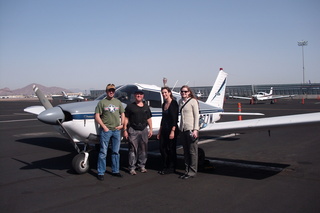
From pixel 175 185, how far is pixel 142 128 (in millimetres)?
1330

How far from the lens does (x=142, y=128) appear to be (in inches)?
227

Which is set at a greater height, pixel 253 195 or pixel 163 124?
pixel 163 124

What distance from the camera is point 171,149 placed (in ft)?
19.3

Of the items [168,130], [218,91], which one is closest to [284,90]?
[218,91]

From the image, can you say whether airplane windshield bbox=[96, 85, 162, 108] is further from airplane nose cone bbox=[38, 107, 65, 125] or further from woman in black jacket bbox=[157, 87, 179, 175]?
airplane nose cone bbox=[38, 107, 65, 125]

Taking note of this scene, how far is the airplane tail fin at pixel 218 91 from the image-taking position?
1036cm

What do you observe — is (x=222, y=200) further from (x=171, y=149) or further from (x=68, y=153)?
(x=68, y=153)

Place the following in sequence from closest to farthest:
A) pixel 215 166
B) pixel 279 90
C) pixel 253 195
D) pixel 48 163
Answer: pixel 253 195 → pixel 215 166 → pixel 48 163 → pixel 279 90

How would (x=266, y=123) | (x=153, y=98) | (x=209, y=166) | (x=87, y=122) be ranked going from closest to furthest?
(x=266, y=123) < (x=87, y=122) < (x=209, y=166) < (x=153, y=98)

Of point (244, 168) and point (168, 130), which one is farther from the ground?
point (168, 130)

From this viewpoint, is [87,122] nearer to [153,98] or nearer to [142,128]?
[142,128]

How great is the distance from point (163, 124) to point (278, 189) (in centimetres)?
237

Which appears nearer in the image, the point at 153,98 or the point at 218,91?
the point at 153,98

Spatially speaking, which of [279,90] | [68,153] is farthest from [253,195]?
[279,90]
